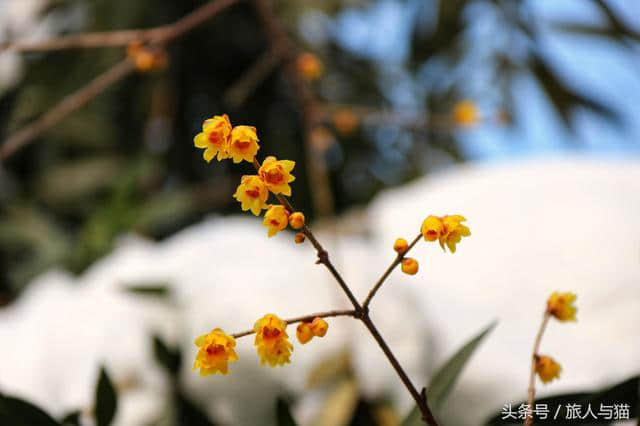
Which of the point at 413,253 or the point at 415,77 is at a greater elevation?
the point at 415,77

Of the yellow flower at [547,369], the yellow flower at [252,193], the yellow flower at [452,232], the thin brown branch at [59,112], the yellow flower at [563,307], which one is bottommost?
the yellow flower at [547,369]

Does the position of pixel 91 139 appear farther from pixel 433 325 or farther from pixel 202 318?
pixel 433 325

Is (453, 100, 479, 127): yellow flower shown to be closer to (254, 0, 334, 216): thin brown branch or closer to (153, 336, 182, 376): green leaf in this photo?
(254, 0, 334, 216): thin brown branch

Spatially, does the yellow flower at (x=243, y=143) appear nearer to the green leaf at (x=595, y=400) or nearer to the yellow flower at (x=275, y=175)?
the yellow flower at (x=275, y=175)

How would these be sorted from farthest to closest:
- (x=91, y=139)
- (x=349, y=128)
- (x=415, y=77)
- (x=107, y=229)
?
(x=415, y=77)
(x=91, y=139)
(x=107, y=229)
(x=349, y=128)

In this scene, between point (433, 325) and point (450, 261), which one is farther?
point (450, 261)

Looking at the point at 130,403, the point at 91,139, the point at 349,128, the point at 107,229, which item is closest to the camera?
the point at 130,403

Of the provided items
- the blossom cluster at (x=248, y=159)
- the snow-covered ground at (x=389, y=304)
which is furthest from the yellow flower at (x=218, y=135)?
the snow-covered ground at (x=389, y=304)

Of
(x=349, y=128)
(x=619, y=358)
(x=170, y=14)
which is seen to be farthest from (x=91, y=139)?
(x=619, y=358)
